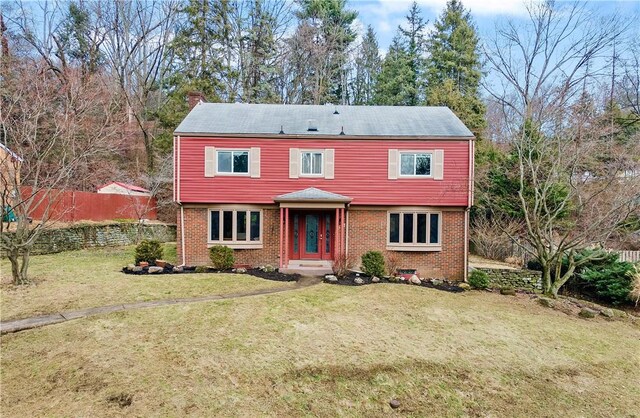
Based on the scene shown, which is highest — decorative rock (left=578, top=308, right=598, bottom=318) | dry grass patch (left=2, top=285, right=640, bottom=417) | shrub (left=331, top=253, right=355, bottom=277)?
shrub (left=331, top=253, right=355, bottom=277)

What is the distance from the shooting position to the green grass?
27.9ft

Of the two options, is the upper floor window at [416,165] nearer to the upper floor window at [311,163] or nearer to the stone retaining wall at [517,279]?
the upper floor window at [311,163]

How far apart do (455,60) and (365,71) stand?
332 inches

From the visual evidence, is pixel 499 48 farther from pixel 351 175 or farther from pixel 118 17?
pixel 118 17

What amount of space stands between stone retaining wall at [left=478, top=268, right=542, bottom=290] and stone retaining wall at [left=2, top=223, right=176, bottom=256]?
57.8 ft

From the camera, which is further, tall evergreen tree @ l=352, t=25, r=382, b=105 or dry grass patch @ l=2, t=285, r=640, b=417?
tall evergreen tree @ l=352, t=25, r=382, b=105

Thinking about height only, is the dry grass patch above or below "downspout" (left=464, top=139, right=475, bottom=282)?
below

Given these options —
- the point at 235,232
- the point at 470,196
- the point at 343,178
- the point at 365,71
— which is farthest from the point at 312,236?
the point at 365,71

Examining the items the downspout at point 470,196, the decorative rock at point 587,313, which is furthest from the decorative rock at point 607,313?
the downspout at point 470,196

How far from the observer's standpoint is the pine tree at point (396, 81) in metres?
30.4

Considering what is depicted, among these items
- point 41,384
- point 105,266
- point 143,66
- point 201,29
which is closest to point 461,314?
point 41,384

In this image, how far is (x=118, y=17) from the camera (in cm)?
2834

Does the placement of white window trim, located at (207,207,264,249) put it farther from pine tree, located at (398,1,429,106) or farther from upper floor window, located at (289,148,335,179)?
pine tree, located at (398,1,429,106)

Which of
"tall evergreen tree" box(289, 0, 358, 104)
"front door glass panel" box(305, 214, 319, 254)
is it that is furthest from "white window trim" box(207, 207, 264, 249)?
"tall evergreen tree" box(289, 0, 358, 104)
